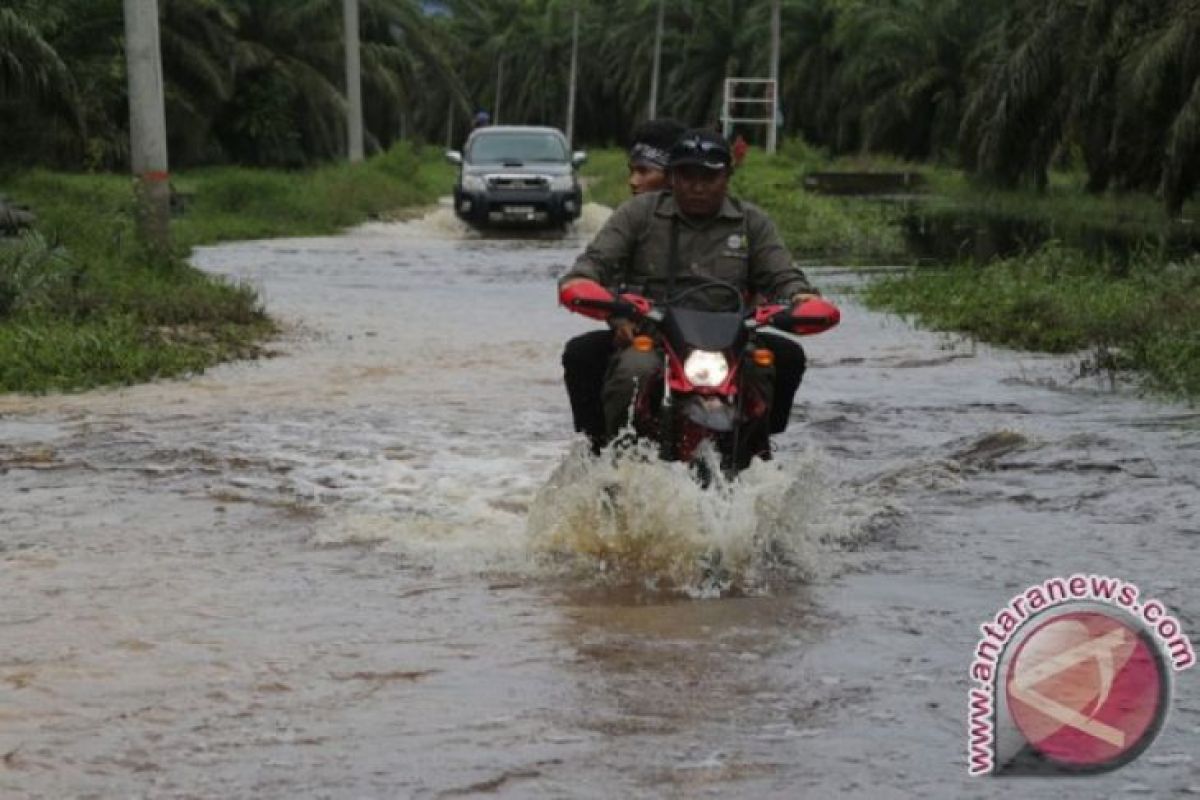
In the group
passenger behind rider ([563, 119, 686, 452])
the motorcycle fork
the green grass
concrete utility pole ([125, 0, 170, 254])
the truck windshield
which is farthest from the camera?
the truck windshield

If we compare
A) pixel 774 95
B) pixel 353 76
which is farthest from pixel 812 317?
pixel 774 95

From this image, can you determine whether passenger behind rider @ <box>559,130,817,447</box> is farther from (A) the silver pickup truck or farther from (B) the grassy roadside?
(A) the silver pickup truck

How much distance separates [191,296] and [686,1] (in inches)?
2898

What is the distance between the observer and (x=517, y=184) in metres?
30.5

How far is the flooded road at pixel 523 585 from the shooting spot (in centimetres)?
497

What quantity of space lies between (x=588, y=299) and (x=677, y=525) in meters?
0.87

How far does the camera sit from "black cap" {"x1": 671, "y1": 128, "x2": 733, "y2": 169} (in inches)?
280

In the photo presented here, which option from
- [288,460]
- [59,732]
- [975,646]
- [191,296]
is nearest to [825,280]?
[191,296]

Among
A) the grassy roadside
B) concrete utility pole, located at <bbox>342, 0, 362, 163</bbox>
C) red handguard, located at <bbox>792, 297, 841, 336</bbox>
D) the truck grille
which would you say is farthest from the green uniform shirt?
concrete utility pole, located at <bbox>342, 0, 362, 163</bbox>

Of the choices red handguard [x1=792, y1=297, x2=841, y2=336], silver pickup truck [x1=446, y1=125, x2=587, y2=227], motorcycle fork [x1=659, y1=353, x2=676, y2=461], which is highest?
red handguard [x1=792, y1=297, x2=841, y2=336]

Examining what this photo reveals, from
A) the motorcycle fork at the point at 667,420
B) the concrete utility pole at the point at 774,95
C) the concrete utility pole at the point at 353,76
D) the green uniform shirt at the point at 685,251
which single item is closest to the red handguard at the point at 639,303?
the motorcycle fork at the point at 667,420

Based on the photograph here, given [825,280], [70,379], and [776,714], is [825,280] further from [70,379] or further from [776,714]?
[776,714]

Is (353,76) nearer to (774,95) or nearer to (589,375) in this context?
(774,95)

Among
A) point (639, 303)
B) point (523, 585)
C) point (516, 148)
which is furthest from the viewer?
point (516, 148)
